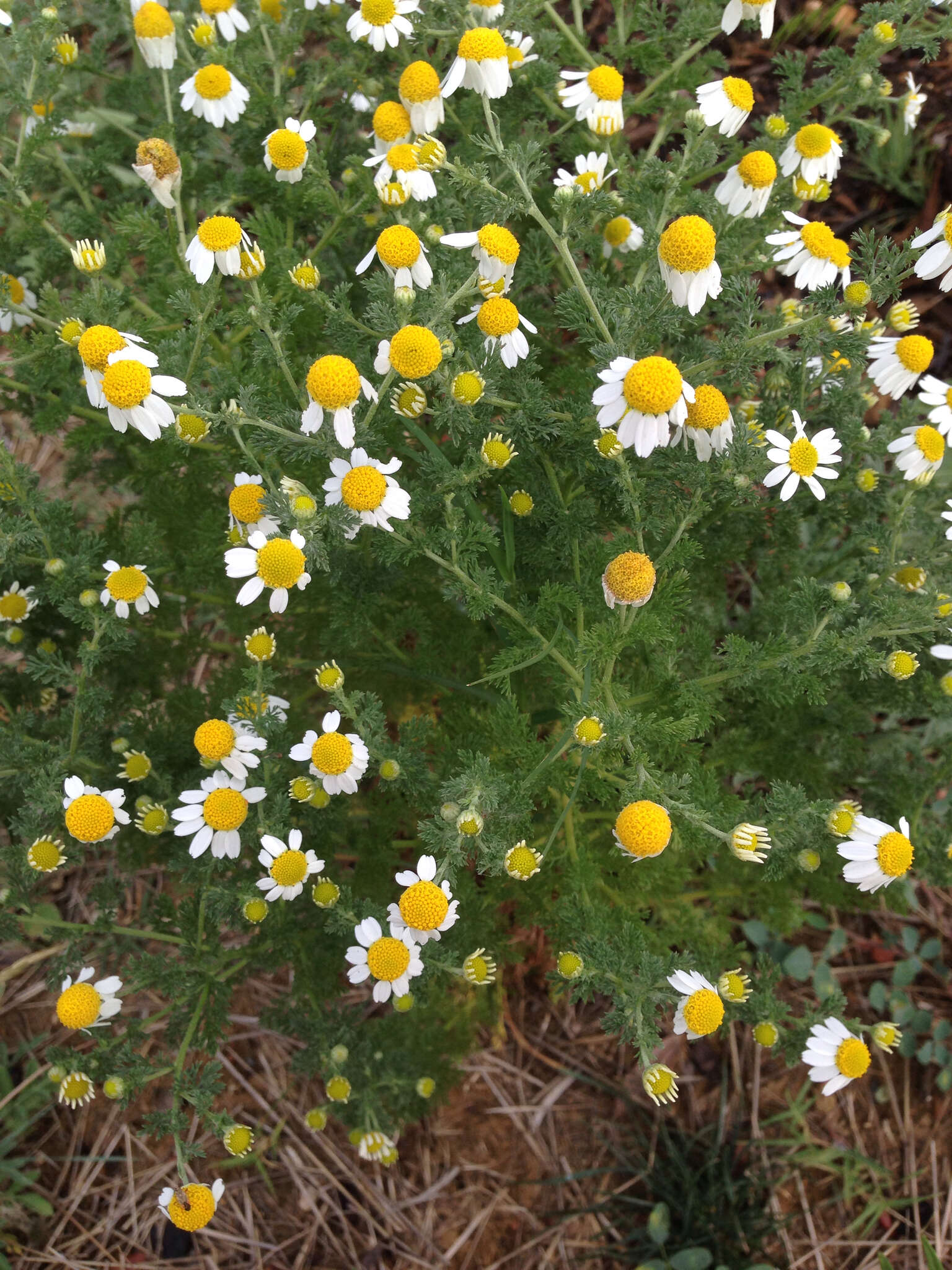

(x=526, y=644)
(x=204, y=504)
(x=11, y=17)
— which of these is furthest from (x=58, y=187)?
(x=526, y=644)

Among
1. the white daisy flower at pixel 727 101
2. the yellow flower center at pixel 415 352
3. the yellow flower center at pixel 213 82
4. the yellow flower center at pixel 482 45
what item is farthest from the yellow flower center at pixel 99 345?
the white daisy flower at pixel 727 101

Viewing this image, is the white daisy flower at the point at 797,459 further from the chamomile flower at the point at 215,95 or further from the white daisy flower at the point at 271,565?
the chamomile flower at the point at 215,95

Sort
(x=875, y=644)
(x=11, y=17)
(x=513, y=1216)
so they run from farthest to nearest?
(x=513, y=1216)
(x=11, y=17)
(x=875, y=644)

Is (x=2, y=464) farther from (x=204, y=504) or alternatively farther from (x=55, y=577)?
(x=204, y=504)

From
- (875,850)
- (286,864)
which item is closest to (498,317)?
(286,864)

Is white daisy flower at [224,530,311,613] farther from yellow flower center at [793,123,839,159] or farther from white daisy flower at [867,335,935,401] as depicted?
yellow flower center at [793,123,839,159]
